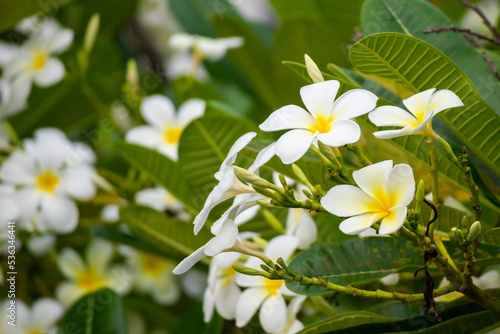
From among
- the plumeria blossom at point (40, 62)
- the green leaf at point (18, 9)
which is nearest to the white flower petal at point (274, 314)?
the plumeria blossom at point (40, 62)

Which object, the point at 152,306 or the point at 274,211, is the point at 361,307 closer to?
the point at 274,211

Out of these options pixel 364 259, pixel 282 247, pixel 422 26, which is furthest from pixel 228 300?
pixel 422 26

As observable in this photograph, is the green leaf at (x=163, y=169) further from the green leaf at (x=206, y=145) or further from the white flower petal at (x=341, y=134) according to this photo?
the white flower petal at (x=341, y=134)

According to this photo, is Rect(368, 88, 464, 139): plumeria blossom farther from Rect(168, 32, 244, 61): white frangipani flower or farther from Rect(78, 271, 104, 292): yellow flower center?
Rect(78, 271, 104, 292): yellow flower center

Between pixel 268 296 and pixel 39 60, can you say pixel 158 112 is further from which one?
pixel 268 296

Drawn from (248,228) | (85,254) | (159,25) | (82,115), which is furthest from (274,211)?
(159,25)
